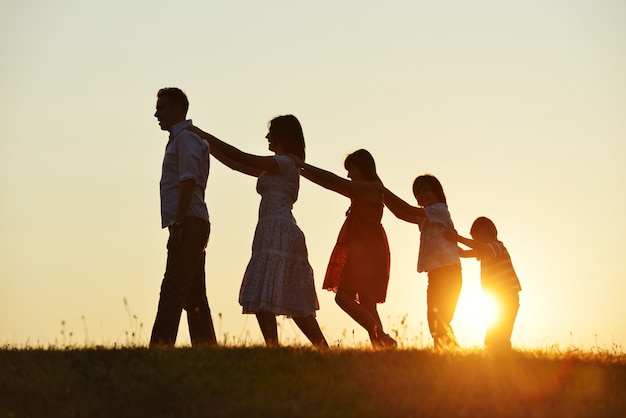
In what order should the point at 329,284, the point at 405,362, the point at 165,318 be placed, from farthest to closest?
1. the point at 329,284
2. the point at 165,318
3. the point at 405,362

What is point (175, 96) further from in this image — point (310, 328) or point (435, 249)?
point (435, 249)

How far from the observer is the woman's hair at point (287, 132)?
12227 millimetres

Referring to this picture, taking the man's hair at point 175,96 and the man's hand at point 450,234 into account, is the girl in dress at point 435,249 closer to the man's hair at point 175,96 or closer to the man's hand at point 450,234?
the man's hand at point 450,234

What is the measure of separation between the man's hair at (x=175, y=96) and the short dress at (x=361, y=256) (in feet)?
9.47

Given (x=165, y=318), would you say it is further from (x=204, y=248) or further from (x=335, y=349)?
(x=335, y=349)

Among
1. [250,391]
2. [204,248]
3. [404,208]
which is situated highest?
[404,208]

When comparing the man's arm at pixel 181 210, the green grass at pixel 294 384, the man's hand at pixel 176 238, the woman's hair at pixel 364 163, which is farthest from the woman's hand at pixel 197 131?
the green grass at pixel 294 384

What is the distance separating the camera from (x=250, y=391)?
9148mm

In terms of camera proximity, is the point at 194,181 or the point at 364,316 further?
the point at 364,316

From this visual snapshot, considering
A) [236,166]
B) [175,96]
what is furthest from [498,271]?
[175,96]

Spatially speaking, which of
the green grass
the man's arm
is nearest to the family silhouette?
the man's arm

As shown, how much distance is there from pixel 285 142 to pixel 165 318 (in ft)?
8.95

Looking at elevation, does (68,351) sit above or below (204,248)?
below

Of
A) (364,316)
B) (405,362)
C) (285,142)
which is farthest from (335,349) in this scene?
(285,142)
